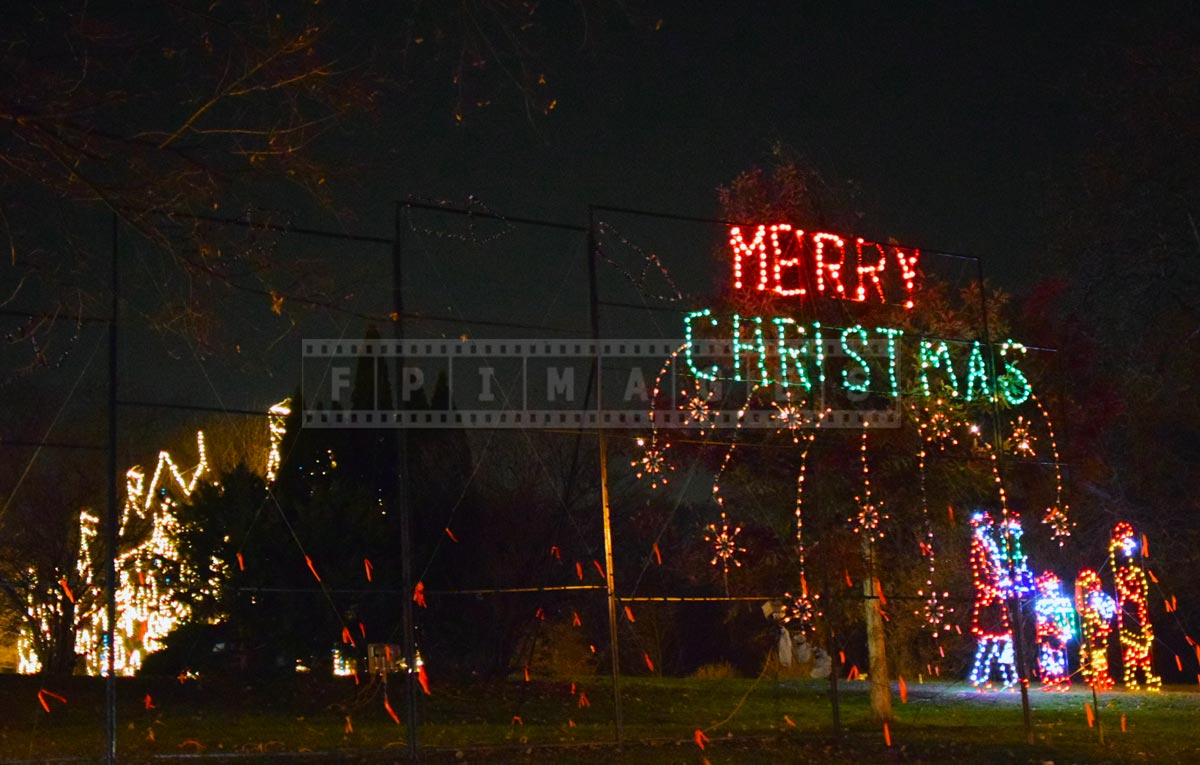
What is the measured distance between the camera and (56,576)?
1792 cm

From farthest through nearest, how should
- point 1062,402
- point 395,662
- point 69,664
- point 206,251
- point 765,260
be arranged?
1. point 69,664
2. point 395,662
3. point 1062,402
4. point 765,260
5. point 206,251

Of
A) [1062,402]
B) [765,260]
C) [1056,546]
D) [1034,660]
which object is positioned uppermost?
[765,260]

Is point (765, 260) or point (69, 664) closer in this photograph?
point (765, 260)

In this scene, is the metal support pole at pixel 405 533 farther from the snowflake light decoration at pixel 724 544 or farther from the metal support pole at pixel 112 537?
the snowflake light decoration at pixel 724 544

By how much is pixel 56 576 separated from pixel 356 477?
14.5ft

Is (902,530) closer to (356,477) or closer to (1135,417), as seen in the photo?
(356,477)

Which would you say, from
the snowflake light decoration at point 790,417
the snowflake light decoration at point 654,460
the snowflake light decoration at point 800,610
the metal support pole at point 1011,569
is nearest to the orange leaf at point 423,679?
the snowflake light decoration at point 654,460

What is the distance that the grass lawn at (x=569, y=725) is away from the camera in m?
10.9

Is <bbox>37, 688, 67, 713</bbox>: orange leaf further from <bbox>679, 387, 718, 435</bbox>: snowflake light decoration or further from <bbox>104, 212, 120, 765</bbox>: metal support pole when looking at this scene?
<bbox>679, 387, 718, 435</bbox>: snowflake light decoration

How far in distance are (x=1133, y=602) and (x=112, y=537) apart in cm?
1943

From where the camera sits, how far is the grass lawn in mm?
10867

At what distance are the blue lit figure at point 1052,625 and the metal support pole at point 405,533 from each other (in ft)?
44.0

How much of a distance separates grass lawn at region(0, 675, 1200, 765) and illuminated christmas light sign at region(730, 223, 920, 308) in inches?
177

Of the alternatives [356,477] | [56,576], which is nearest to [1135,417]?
[356,477]
